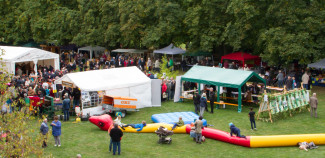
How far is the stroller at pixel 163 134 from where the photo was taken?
1697 centimetres

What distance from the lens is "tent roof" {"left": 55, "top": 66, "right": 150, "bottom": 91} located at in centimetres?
2184

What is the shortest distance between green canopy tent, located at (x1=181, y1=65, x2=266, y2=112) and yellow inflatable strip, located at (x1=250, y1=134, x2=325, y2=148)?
5.76 metres

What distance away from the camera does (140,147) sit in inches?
656

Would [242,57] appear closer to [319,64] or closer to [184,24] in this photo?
[184,24]

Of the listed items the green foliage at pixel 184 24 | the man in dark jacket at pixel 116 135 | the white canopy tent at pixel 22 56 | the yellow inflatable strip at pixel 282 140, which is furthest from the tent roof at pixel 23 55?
the yellow inflatable strip at pixel 282 140

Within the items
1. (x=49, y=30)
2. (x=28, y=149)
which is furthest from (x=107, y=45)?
(x=28, y=149)

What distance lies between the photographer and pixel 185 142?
17344mm

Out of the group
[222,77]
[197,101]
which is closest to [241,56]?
[222,77]

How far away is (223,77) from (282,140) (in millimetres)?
7359

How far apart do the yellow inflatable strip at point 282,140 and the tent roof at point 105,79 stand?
8.97m

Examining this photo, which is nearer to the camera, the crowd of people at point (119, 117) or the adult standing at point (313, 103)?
the crowd of people at point (119, 117)

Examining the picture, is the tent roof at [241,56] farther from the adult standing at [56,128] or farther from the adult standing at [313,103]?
the adult standing at [56,128]

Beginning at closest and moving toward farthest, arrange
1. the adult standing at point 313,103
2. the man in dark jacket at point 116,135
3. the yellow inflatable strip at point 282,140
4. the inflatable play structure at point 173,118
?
the man in dark jacket at point 116,135 < the yellow inflatable strip at point 282,140 < the inflatable play structure at point 173,118 < the adult standing at point 313,103

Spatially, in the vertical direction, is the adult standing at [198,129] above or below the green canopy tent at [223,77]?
below
